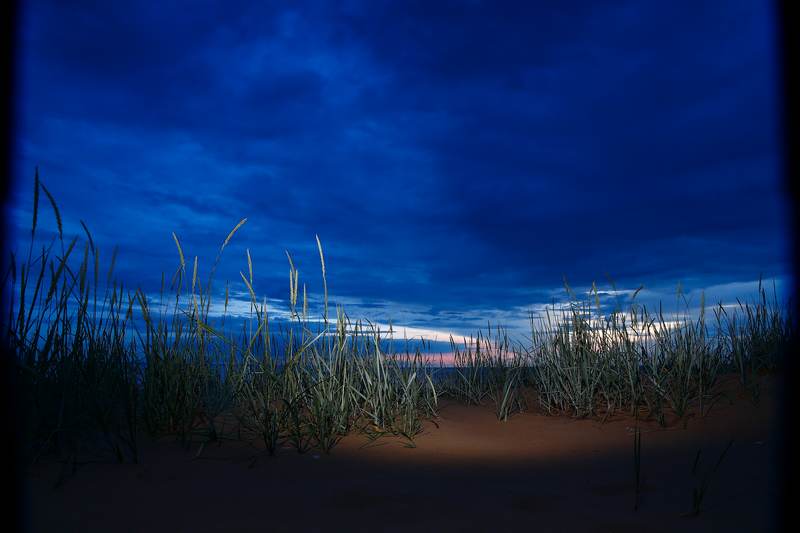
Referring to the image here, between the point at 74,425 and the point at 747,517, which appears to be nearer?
the point at 747,517

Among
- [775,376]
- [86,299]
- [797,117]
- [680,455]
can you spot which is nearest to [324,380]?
[86,299]

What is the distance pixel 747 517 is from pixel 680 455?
50.4 inches

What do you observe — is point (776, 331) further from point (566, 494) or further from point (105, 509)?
point (105, 509)

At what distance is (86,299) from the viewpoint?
2.80 m

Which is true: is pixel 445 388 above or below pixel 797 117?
below

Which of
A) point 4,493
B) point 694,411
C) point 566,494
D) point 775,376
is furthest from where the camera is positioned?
point 775,376

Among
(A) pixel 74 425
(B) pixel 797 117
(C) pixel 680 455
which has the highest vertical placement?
(B) pixel 797 117

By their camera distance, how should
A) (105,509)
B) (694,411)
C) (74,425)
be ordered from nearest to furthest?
(105,509) < (74,425) < (694,411)

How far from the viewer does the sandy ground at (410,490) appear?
1.84 meters

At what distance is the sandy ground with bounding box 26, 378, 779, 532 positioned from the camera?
1836 millimetres

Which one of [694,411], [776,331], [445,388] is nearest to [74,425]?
[445,388]

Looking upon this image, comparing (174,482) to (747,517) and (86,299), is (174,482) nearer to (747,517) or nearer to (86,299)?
(86,299)

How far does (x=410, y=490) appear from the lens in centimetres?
215

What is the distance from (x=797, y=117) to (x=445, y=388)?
14.2ft
